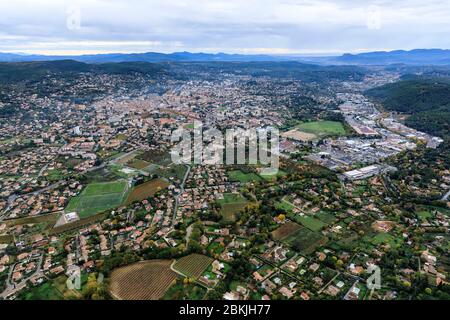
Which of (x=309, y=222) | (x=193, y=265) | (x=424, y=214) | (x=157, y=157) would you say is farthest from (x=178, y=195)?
(x=424, y=214)

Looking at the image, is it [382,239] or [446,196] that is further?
[446,196]

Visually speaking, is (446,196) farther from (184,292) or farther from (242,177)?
(184,292)

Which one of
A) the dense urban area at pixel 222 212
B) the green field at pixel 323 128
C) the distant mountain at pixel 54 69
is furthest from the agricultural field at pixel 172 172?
the distant mountain at pixel 54 69

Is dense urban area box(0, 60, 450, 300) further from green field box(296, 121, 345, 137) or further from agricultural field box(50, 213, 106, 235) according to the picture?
green field box(296, 121, 345, 137)

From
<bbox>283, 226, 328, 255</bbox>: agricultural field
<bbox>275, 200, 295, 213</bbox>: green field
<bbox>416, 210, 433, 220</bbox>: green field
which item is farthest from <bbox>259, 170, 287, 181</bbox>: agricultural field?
<bbox>416, 210, 433, 220</bbox>: green field

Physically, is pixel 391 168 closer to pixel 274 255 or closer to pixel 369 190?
pixel 369 190

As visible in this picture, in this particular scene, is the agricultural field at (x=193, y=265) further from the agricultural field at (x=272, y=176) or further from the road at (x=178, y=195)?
the agricultural field at (x=272, y=176)
